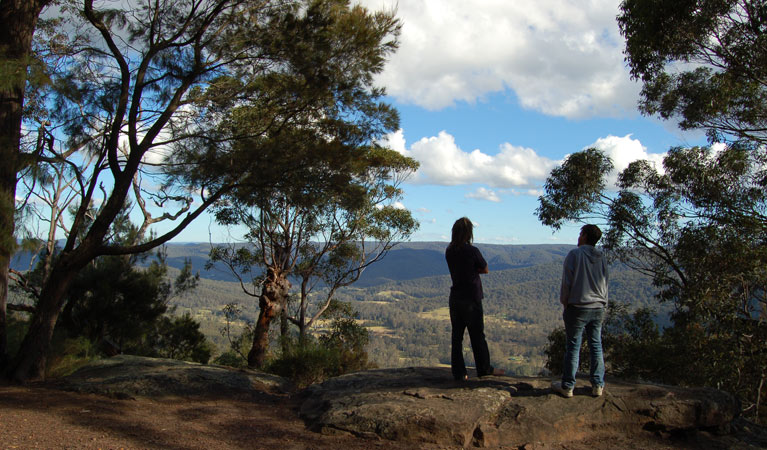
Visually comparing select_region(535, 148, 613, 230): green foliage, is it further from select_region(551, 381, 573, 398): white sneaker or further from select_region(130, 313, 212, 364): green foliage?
select_region(130, 313, 212, 364): green foliage

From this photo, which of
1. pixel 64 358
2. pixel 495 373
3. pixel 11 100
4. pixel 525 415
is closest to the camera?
pixel 525 415

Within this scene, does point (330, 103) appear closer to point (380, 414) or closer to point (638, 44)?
point (380, 414)

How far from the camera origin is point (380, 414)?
170 inches

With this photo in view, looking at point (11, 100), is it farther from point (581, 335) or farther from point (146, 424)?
point (581, 335)

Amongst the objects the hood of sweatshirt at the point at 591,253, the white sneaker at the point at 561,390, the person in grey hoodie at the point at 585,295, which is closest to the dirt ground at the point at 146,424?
the white sneaker at the point at 561,390

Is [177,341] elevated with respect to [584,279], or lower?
lower

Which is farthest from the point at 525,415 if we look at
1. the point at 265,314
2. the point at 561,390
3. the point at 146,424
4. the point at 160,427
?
the point at 265,314

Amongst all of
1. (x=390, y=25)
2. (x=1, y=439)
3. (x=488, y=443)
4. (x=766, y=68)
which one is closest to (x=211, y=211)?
(x=390, y=25)

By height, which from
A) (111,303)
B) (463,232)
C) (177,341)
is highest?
(463,232)

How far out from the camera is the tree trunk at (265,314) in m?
12.1

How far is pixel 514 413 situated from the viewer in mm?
4273

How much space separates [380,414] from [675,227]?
9.86 metres

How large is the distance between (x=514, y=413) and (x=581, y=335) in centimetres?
90

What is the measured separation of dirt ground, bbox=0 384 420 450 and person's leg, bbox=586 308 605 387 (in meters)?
1.90
